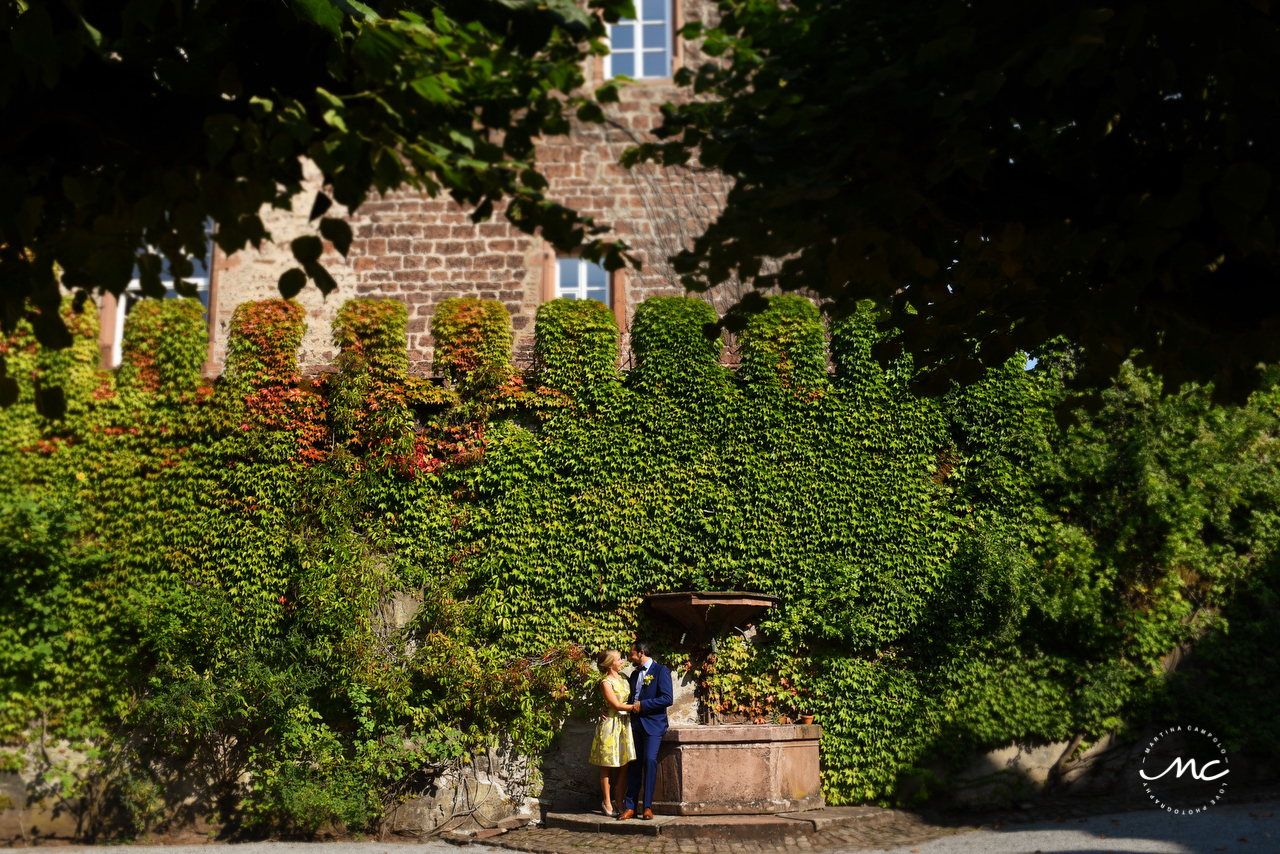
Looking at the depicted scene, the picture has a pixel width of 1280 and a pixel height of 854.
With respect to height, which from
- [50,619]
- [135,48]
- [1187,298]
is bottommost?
[50,619]

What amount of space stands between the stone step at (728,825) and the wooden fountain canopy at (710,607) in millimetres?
1624

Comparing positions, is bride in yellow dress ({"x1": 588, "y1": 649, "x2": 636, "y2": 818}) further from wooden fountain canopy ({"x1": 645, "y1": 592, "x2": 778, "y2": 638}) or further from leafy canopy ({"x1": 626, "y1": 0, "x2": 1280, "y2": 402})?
leafy canopy ({"x1": 626, "y1": 0, "x2": 1280, "y2": 402})

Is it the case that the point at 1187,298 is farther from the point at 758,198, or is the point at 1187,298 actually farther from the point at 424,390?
the point at 424,390

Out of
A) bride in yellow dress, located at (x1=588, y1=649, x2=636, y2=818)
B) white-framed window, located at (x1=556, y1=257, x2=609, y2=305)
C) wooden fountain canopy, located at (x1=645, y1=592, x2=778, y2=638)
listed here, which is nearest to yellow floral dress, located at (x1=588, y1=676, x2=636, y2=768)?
bride in yellow dress, located at (x1=588, y1=649, x2=636, y2=818)

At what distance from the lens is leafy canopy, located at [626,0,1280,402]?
2.77 meters

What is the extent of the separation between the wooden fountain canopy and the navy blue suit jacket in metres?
0.59

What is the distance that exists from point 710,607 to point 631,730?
1182 millimetres

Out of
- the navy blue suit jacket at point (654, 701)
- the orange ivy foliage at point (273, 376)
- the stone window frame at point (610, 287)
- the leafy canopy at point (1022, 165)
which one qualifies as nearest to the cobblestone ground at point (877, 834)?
the navy blue suit jacket at point (654, 701)

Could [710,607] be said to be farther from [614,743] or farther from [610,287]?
[610,287]

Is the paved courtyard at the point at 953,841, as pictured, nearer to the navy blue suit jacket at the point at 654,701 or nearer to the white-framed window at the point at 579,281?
the navy blue suit jacket at the point at 654,701

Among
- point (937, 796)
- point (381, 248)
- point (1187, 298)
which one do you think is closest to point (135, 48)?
point (1187, 298)

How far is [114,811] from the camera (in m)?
8.02

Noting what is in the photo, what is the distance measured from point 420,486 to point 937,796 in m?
5.14

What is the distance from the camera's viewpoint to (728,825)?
6941 millimetres
